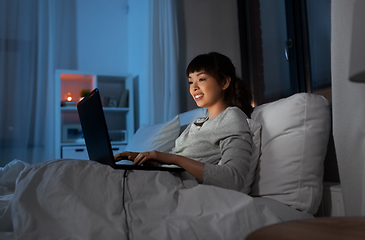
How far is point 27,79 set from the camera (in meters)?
3.24

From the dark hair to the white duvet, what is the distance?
2.28ft

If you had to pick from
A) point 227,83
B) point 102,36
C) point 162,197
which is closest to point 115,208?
point 162,197

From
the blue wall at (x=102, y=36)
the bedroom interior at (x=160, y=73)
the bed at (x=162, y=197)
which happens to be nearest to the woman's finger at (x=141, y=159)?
the bed at (x=162, y=197)

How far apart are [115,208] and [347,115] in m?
0.83

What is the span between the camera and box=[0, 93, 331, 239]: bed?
0.78m

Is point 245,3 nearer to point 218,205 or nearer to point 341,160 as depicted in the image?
point 341,160

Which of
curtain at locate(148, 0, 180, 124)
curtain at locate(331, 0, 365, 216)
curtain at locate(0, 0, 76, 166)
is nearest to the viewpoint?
curtain at locate(331, 0, 365, 216)

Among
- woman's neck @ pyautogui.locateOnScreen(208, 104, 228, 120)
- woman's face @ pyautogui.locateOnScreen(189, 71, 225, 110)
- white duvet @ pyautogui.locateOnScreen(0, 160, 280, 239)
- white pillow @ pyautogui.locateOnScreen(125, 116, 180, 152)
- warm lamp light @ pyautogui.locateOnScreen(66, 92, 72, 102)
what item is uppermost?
warm lamp light @ pyautogui.locateOnScreen(66, 92, 72, 102)

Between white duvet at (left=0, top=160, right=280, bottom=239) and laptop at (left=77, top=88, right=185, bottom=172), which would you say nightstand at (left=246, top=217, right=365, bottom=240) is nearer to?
white duvet at (left=0, top=160, right=280, bottom=239)

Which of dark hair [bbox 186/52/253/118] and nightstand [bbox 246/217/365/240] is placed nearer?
nightstand [bbox 246/217/365/240]

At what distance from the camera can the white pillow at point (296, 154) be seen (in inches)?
46.5

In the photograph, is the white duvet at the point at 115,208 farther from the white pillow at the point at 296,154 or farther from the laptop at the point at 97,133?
the white pillow at the point at 296,154

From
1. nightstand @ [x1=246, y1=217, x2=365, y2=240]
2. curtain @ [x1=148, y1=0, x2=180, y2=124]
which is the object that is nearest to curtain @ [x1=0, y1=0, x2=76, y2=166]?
curtain @ [x1=148, y1=0, x2=180, y2=124]

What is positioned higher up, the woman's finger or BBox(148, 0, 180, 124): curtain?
BBox(148, 0, 180, 124): curtain
